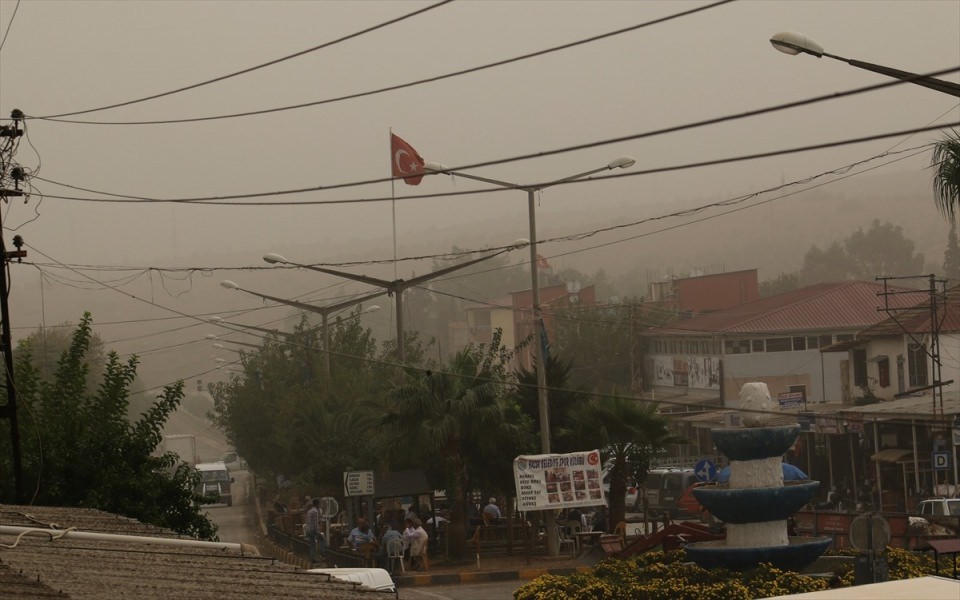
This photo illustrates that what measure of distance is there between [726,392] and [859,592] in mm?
76259

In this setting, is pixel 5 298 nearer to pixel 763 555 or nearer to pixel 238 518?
pixel 763 555

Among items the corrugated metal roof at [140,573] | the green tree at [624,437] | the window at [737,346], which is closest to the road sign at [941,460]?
the green tree at [624,437]

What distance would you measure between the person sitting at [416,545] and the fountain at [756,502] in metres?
11.7

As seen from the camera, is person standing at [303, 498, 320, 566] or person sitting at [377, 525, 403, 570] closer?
person sitting at [377, 525, 403, 570]

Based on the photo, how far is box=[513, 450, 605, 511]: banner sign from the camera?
1243 inches

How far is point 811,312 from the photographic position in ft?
273

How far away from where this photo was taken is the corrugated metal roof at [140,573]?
8260 mm

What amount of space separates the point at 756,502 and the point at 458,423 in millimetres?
13650

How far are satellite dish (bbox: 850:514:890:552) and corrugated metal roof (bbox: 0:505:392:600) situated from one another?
10862 mm

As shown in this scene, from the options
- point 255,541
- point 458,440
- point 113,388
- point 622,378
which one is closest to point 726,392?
point 622,378

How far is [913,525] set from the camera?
28.0 m

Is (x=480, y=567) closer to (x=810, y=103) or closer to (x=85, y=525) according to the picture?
(x=85, y=525)

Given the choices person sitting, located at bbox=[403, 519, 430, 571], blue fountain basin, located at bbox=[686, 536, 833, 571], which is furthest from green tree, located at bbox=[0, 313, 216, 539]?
person sitting, located at bbox=[403, 519, 430, 571]

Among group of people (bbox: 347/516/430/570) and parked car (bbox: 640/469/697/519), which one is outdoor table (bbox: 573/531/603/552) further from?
parked car (bbox: 640/469/697/519)
